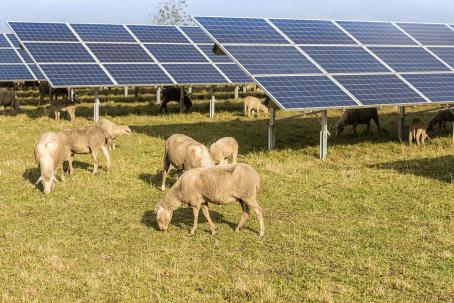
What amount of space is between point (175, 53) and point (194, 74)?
117 inches

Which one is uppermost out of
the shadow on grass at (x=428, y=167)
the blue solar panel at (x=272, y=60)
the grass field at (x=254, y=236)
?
the blue solar panel at (x=272, y=60)

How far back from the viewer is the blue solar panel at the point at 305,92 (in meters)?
19.2

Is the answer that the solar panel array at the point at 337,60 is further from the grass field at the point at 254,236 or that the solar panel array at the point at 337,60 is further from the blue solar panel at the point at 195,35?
the blue solar panel at the point at 195,35

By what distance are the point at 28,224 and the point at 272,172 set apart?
786cm

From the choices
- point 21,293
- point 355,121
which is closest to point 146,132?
point 355,121

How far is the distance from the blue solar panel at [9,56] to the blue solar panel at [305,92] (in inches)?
1140

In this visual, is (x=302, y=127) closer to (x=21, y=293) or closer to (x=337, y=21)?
(x=337, y=21)

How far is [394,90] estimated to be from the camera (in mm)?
21469

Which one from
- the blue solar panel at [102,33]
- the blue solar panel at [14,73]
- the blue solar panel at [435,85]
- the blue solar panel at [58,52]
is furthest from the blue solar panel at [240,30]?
the blue solar panel at [14,73]

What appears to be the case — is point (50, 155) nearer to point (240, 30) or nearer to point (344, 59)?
point (240, 30)

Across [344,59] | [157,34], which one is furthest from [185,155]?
[157,34]

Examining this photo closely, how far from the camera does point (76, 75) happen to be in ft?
94.3

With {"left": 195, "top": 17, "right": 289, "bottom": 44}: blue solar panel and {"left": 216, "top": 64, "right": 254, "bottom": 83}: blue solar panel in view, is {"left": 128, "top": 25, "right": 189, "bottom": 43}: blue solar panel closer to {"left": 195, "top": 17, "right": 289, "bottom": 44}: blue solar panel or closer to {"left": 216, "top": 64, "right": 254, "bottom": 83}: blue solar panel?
{"left": 216, "top": 64, "right": 254, "bottom": 83}: blue solar panel

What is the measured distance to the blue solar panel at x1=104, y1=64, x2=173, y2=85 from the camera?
29531mm
